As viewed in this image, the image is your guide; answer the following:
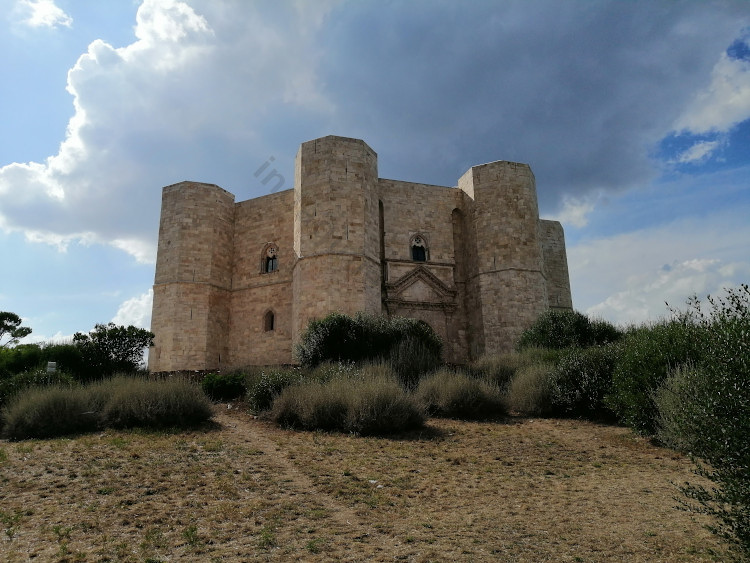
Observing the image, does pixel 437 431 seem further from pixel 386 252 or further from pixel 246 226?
pixel 246 226

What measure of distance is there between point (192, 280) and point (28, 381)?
29.4 feet

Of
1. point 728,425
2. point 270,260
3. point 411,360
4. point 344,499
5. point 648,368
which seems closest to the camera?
point 728,425

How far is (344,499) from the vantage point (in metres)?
5.27

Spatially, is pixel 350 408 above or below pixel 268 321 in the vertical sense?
below

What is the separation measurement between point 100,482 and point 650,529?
17.2 feet

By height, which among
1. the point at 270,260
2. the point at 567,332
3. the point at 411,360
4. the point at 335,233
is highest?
the point at 335,233

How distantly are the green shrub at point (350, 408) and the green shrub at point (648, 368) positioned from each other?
10.4ft

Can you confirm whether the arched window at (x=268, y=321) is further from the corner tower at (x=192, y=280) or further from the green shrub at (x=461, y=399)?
Answer: the green shrub at (x=461, y=399)

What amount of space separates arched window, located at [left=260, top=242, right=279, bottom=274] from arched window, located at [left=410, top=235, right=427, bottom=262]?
16.4ft

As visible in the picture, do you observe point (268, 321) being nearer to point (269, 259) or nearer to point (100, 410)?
point (269, 259)

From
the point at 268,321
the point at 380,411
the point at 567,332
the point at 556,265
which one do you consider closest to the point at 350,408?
the point at 380,411

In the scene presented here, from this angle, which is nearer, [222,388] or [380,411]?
[380,411]

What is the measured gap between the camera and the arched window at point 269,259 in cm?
2003

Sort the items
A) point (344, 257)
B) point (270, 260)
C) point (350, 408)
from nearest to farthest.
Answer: point (350, 408)
point (344, 257)
point (270, 260)
